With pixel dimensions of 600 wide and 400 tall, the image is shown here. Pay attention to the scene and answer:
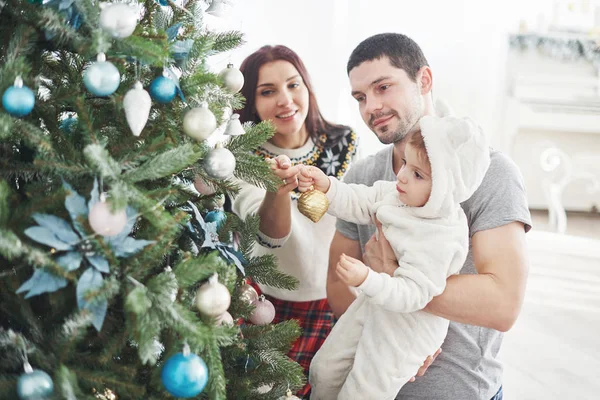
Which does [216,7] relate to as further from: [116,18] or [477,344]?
[477,344]

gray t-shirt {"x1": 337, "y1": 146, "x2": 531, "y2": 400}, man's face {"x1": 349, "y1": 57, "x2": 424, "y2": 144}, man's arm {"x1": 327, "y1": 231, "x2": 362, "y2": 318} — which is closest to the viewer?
gray t-shirt {"x1": 337, "y1": 146, "x2": 531, "y2": 400}

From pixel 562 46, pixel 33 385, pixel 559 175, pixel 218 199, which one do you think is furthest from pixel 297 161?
pixel 562 46

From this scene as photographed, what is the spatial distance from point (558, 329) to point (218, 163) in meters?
2.26

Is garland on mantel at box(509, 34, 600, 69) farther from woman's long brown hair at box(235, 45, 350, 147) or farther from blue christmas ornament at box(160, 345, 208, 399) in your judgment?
blue christmas ornament at box(160, 345, 208, 399)

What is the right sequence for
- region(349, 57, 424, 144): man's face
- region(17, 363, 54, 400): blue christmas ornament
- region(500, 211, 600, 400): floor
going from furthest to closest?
region(500, 211, 600, 400): floor < region(349, 57, 424, 144): man's face < region(17, 363, 54, 400): blue christmas ornament

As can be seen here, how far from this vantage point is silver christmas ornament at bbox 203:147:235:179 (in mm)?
847

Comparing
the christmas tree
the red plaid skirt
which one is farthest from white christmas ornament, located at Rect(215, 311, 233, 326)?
the red plaid skirt

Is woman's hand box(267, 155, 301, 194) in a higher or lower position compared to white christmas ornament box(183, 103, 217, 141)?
lower

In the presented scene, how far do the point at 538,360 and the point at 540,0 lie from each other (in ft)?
11.8

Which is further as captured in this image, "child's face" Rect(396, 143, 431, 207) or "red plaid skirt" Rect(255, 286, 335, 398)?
"red plaid skirt" Rect(255, 286, 335, 398)

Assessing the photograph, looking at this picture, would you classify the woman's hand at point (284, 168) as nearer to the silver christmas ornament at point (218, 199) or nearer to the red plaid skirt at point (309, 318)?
the silver christmas ornament at point (218, 199)

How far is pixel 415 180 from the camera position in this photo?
1.05 meters

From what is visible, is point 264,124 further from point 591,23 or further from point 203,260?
point 591,23

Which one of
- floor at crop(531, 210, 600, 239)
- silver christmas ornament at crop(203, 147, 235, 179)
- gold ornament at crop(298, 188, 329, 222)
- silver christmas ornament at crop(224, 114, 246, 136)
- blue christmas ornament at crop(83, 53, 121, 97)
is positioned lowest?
floor at crop(531, 210, 600, 239)
